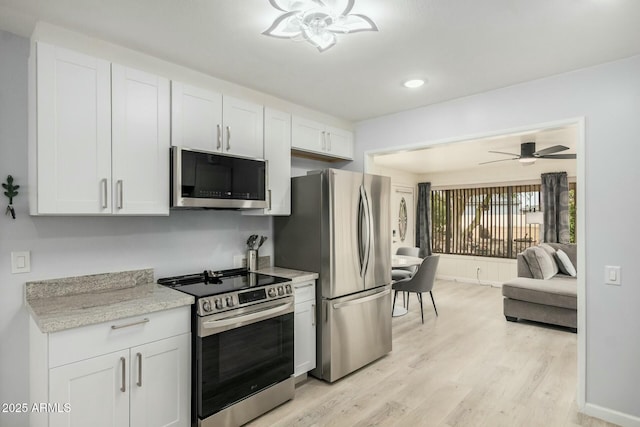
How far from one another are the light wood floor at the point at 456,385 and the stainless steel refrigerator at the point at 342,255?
0.89 feet

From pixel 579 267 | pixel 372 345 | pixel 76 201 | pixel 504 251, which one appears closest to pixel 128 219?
pixel 76 201

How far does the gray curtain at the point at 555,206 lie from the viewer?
21.0 feet

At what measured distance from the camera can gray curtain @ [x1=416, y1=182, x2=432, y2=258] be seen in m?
8.16

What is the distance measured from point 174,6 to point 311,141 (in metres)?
1.80

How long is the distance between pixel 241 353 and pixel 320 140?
6.84 ft

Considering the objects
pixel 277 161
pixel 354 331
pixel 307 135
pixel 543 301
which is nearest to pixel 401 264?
pixel 354 331

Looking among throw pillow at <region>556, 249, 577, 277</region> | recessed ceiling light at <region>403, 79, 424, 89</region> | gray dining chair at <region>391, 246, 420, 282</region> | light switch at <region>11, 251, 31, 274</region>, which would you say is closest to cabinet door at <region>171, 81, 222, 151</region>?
light switch at <region>11, 251, 31, 274</region>

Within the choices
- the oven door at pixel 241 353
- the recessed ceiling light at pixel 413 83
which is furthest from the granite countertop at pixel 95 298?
the recessed ceiling light at pixel 413 83

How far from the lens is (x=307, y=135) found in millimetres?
3404

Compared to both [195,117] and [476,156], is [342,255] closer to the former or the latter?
[195,117]

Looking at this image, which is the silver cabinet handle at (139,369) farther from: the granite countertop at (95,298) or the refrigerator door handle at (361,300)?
the refrigerator door handle at (361,300)

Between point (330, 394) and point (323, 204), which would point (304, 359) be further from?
point (323, 204)

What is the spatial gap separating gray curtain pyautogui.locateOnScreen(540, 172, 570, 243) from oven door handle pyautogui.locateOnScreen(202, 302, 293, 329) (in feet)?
19.1

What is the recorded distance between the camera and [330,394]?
2.83 meters
